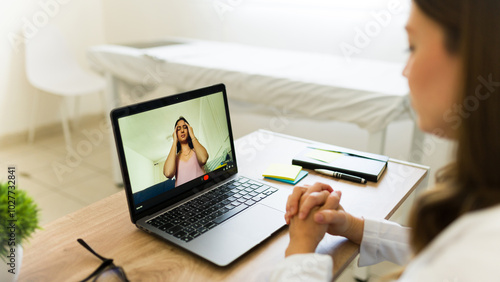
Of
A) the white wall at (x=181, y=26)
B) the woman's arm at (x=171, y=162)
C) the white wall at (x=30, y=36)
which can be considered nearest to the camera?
the woman's arm at (x=171, y=162)

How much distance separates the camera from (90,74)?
351 cm

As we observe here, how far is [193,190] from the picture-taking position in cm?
99

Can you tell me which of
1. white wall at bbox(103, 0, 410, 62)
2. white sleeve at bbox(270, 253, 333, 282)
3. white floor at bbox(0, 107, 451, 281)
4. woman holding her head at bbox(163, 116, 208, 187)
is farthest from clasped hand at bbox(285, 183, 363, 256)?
white floor at bbox(0, 107, 451, 281)

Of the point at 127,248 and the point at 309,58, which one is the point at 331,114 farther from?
the point at 127,248

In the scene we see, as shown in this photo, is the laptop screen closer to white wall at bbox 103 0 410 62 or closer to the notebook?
Result: the notebook

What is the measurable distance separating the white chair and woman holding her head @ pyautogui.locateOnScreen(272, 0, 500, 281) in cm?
296

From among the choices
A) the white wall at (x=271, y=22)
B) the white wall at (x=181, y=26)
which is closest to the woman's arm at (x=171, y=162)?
the white wall at (x=271, y=22)

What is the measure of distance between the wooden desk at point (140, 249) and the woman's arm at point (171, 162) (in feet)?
0.42

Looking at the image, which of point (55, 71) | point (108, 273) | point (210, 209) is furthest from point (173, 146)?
point (55, 71)

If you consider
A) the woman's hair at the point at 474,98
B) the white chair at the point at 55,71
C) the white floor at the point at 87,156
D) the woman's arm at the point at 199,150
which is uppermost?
the woman's hair at the point at 474,98

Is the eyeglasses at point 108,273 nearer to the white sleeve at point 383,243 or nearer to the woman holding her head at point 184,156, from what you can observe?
the woman holding her head at point 184,156

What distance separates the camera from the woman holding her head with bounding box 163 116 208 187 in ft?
3.12

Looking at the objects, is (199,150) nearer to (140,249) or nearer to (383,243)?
(140,249)

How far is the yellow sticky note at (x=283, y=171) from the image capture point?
1.10m
